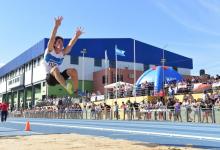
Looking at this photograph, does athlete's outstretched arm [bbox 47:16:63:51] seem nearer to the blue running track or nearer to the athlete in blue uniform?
the athlete in blue uniform

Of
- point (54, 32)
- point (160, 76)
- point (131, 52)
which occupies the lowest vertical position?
point (54, 32)

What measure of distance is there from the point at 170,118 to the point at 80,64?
1259 inches

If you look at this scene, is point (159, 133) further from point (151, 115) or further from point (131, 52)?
point (131, 52)

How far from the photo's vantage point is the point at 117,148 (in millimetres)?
9492

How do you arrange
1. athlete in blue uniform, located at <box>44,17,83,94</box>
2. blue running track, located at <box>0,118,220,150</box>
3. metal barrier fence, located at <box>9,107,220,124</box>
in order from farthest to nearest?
metal barrier fence, located at <box>9,107,220,124</box> < blue running track, located at <box>0,118,220,150</box> < athlete in blue uniform, located at <box>44,17,83,94</box>

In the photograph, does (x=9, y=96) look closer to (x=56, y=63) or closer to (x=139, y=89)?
(x=139, y=89)

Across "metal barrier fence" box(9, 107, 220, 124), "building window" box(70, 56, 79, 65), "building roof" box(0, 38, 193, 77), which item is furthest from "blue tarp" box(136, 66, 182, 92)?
"building window" box(70, 56, 79, 65)

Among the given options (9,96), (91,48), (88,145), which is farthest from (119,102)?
(9,96)

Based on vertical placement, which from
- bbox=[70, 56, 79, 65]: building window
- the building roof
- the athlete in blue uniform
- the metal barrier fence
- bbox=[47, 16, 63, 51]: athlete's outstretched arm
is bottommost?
the metal barrier fence

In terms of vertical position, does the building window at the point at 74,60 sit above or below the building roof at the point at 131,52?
below

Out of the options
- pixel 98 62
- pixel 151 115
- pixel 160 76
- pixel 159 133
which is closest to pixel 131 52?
pixel 98 62

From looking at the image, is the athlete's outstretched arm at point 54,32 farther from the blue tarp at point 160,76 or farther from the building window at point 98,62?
the building window at point 98,62

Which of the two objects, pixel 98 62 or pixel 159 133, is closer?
pixel 159 133

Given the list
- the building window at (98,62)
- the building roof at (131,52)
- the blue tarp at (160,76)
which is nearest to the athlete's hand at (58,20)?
the blue tarp at (160,76)
